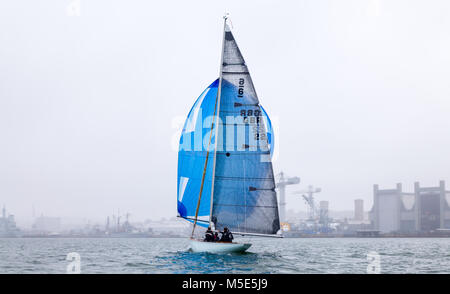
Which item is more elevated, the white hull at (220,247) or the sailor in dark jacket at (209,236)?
the sailor in dark jacket at (209,236)

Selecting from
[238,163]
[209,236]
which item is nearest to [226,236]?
[209,236]

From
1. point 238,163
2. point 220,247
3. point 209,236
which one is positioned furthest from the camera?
point 238,163

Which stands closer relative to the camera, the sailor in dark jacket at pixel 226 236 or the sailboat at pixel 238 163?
the sailor in dark jacket at pixel 226 236

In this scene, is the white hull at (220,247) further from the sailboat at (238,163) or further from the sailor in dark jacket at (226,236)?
the sailboat at (238,163)

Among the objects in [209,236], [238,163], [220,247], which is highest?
[238,163]

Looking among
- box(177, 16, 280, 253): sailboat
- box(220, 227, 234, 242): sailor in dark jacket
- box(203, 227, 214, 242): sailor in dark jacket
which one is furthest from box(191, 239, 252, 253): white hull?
box(177, 16, 280, 253): sailboat

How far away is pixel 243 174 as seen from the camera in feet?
86.7

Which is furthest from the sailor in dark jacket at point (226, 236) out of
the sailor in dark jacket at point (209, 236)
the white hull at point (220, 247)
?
the white hull at point (220, 247)

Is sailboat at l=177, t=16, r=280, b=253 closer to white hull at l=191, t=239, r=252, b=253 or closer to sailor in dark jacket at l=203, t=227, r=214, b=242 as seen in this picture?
sailor in dark jacket at l=203, t=227, r=214, b=242

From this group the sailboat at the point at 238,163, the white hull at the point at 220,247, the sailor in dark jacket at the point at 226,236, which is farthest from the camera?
the sailboat at the point at 238,163

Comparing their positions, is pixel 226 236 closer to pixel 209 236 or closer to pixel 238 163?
pixel 209 236

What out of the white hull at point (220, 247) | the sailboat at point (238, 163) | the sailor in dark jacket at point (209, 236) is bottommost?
the white hull at point (220, 247)

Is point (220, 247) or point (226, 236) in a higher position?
point (226, 236)
